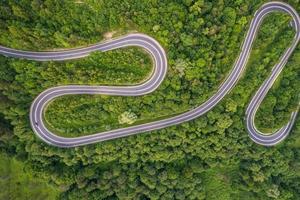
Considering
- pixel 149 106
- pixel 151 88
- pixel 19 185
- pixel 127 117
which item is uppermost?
pixel 151 88

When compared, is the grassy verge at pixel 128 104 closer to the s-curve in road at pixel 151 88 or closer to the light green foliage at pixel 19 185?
the s-curve in road at pixel 151 88

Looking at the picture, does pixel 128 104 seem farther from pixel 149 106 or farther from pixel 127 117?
pixel 149 106

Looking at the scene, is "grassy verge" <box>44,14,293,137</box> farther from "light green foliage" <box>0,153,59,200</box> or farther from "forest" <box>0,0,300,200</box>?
"light green foliage" <box>0,153,59,200</box>

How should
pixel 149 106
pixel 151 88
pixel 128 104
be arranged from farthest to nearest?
pixel 149 106 → pixel 128 104 → pixel 151 88

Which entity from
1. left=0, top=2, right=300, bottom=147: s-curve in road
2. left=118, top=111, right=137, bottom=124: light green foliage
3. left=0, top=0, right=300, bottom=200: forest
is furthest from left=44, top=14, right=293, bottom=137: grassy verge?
left=0, top=2, right=300, bottom=147: s-curve in road

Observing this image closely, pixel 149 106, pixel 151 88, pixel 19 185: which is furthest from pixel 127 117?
pixel 19 185

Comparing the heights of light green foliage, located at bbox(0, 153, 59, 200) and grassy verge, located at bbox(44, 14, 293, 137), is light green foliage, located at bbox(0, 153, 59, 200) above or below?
below
